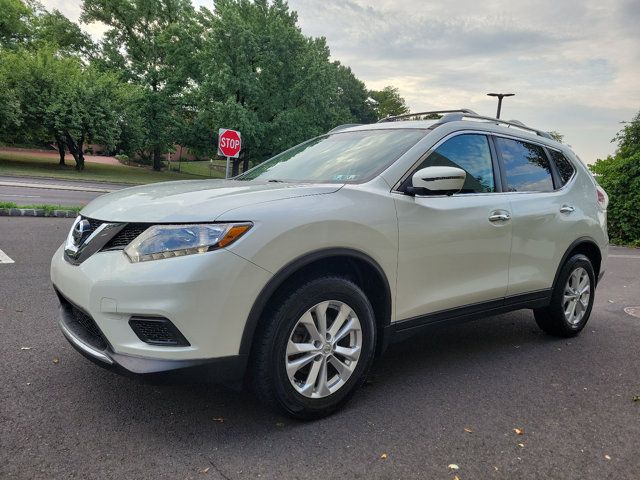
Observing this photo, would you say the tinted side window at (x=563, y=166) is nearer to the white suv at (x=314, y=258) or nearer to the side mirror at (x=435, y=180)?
the white suv at (x=314, y=258)

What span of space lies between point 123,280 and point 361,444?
4.71ft

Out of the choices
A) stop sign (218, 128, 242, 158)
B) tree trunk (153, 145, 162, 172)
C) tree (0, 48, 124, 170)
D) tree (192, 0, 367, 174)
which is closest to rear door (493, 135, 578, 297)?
stop sign (218, 128, 242, 158)

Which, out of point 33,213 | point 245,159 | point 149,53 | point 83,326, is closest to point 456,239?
point 83,326

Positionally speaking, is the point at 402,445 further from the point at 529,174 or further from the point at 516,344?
the point at 529,174

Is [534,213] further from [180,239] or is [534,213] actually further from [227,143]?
[227,143]

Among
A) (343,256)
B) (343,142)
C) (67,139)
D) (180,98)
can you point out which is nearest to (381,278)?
(343,256)

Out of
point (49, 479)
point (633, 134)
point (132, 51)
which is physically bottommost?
point (49, 479)

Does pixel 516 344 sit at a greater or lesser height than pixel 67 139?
lesser

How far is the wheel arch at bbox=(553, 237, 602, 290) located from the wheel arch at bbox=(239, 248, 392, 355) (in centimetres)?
201

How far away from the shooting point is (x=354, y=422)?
9.16ft

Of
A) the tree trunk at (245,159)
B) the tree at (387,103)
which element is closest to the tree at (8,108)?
the tree trunk at (245,159)

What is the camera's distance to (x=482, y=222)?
135 inches

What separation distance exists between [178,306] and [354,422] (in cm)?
122

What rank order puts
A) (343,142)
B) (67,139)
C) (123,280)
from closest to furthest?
(123,280) → (343,142) → (67,139)
